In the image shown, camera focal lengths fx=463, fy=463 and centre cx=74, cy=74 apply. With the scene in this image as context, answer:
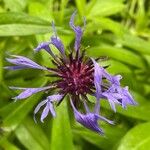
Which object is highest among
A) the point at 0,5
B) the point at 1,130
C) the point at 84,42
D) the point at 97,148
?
the point at 0,5

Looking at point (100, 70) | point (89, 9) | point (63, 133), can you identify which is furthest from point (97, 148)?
point (100, 70)

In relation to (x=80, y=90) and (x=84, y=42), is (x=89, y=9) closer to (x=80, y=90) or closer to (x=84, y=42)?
(x=84, y=42)

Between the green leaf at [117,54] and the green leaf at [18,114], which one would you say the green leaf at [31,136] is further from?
Result: the green leaf at [117,54]

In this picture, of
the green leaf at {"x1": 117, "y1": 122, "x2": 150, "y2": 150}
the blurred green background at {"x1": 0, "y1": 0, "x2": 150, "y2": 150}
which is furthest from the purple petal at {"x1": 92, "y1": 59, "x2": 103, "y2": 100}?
the green leaf at {"x1": 117, "y1": 122, "x2": 150, "y2": 150}

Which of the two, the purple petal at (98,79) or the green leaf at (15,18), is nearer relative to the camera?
the purple petal at (98,79)

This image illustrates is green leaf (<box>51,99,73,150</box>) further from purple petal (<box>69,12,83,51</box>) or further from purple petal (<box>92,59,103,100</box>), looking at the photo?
purple petal (<box>92,59,103,100</box>)

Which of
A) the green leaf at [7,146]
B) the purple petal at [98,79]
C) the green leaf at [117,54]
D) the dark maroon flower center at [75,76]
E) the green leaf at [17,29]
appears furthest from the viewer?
the green leaf at [117,54]

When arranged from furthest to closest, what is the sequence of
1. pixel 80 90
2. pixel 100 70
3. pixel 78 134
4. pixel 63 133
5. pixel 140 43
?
pixel 140 43
pixel 78 134
pixel 63 133
pixel 80 90
pixel 100 70

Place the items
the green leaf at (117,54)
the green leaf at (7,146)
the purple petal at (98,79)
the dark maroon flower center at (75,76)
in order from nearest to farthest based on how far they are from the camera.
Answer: the purple petal at (98,79)
the dark maroon flower center at (75,76)
the green leaf at (7,146)
the green leaf at (117,54)

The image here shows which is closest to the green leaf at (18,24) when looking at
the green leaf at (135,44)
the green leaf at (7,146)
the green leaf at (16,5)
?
the green leaf at (16,5)
